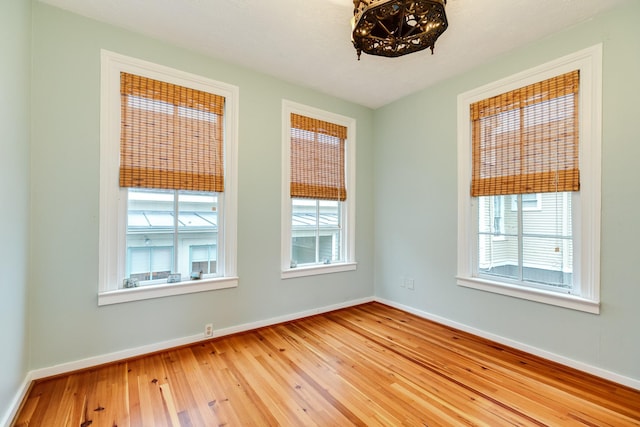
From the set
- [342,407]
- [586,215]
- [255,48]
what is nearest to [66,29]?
[255,48]

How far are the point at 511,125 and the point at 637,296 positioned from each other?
1.66m

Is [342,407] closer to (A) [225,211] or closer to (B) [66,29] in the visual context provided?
(A) [225,211]

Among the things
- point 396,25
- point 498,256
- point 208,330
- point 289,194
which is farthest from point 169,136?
point 498,256

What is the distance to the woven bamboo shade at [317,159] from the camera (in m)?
3.41

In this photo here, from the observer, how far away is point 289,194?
333 centimetres

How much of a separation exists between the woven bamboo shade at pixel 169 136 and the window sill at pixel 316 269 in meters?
1.22

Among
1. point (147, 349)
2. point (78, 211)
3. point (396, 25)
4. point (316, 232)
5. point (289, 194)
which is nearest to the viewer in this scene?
point (396, 25)

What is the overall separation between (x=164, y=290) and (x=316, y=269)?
168cm

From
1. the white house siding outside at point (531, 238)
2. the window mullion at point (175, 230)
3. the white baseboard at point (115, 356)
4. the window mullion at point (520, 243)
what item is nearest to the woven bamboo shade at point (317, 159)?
the window mullion at point (175, 230)

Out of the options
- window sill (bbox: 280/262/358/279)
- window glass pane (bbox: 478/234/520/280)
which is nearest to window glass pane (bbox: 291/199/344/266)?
window sill (bbox: 280/262/358/279)

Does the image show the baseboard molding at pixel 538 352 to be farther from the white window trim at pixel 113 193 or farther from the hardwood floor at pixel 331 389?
the white window trim at pixel 113 193

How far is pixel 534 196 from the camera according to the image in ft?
8.57

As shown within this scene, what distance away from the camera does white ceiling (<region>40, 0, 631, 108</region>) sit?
2.12 m

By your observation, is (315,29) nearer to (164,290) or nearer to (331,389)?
(164,290)
